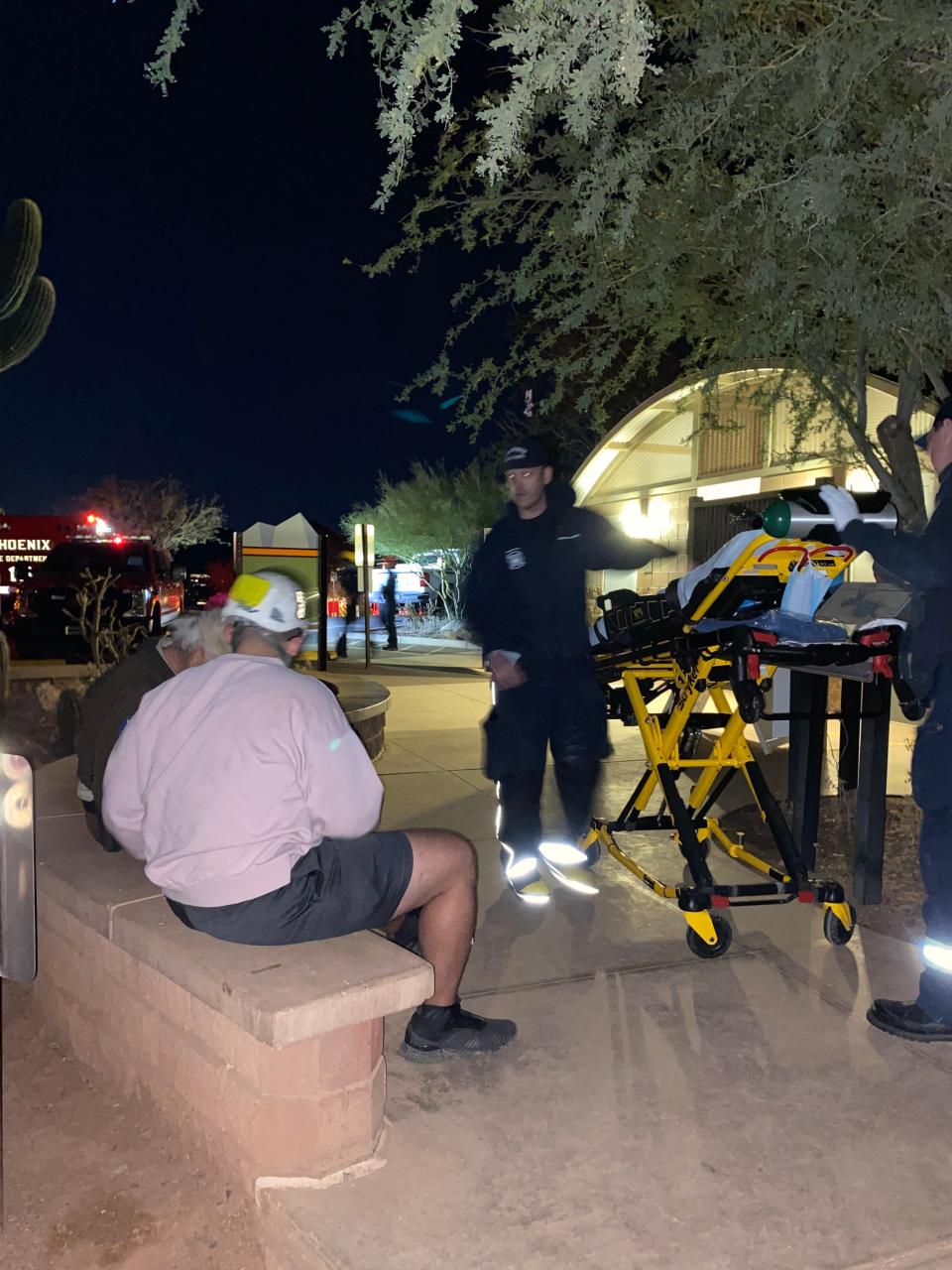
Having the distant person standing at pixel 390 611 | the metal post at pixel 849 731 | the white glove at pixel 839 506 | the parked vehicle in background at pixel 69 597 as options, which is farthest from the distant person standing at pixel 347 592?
the white glove at pixel 839 506

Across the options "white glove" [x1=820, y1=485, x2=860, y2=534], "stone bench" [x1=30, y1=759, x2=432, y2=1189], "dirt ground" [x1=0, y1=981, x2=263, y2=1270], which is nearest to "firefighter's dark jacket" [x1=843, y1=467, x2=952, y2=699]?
"white glove" [x1=820, y1=485, x2=860, y2=534]

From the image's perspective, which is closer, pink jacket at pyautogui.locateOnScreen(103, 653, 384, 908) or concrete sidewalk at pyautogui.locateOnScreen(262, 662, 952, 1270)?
concrete sidewalk at pyautogui.locateOnScreen(262, 662, 952, 1270)

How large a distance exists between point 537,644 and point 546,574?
0.31m

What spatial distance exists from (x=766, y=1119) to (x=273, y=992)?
4.66ft

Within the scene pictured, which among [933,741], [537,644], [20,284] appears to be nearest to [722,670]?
[537,644]

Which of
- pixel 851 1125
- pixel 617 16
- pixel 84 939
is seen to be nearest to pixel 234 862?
pixel 84 939

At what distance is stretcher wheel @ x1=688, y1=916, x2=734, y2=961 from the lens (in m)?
3.67

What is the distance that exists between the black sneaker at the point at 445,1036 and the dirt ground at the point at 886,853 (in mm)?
1894

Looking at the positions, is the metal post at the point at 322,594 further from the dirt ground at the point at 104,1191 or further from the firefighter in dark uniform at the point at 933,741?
the firefighter in dark uniform at the point at 933,741

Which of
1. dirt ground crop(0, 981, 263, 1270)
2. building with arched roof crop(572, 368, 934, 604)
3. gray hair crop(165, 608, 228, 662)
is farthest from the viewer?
building with arched roof crop(572, 368, 934, 604)

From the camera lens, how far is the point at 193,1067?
262 centimetres

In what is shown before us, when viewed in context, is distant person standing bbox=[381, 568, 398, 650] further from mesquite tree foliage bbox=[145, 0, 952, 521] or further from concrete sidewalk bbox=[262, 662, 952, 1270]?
concrete sidewalk bbox=[262, 662, 952, 1270]

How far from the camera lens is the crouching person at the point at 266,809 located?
8.19ft

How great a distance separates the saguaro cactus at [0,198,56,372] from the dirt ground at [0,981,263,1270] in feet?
27.6
